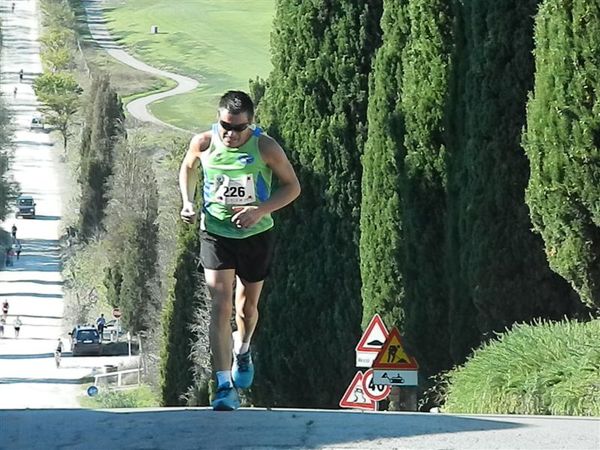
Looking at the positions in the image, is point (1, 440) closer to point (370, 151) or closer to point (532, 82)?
point (532, 82)

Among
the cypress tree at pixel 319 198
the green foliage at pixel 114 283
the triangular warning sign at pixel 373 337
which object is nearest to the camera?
the triangular warning sign at pixel 373 337

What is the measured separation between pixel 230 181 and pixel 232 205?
0.47ft

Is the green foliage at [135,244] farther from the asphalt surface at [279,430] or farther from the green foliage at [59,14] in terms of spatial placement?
the asphalt surface at [279,430]

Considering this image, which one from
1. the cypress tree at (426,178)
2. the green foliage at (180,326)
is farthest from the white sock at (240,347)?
the green foliage at (180,326)

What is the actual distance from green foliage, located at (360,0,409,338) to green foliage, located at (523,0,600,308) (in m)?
5.87

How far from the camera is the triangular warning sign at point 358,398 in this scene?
15.4 metres

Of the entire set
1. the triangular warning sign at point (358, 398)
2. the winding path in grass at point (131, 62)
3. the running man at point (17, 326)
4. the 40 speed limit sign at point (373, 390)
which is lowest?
the running man at point (17, 326)

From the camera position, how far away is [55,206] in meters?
67.8

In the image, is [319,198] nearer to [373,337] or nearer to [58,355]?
[373,337]

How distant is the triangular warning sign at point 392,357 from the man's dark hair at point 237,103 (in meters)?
6.26

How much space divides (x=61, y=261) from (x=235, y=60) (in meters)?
18.1

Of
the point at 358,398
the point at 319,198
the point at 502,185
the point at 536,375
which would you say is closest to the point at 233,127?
the point at 536,375

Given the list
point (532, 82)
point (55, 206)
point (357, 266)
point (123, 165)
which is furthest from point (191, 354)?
point (55, 206)

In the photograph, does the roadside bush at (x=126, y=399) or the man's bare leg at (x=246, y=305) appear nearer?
the man's bare leg at (x=246, y=305)
